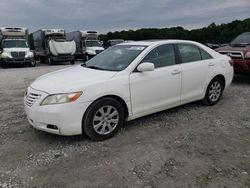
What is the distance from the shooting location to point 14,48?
18750 mm

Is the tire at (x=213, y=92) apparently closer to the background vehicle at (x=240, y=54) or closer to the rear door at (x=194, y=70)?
the rear door at (x=194, y=70)

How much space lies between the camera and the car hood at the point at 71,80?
154 inches

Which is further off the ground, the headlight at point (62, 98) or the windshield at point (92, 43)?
the windshield at point (92, 43)

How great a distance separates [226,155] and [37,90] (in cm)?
288

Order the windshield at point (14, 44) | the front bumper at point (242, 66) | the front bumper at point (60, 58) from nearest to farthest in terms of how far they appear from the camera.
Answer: the front bumper at point (242, 66) < the windshield at point (14, 44) < the front bumper at point (60, 58)


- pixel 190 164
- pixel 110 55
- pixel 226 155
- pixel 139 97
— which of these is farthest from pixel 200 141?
pixel 110 55

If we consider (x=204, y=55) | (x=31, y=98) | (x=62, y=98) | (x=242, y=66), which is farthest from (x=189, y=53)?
(x=242, y=66)

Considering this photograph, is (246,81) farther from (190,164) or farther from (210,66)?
(190,164)

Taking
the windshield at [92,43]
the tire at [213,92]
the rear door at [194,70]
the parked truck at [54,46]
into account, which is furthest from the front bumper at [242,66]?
the windshield at [92,43]

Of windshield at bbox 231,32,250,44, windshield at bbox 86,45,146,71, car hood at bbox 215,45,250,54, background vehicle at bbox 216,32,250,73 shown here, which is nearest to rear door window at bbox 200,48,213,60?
windshield at bbox 86,45,146,71

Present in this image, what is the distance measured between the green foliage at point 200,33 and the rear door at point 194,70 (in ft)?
110

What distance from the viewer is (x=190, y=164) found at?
3.45 meters

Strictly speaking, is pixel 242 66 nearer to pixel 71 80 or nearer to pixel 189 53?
pixel 189 53

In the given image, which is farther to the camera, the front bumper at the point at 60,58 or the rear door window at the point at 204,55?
the front bumper at the point at 60,58
